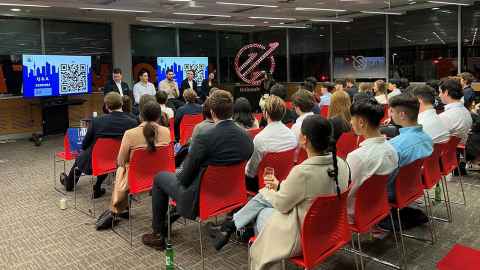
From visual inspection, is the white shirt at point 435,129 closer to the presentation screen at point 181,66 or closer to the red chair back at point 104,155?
the red chair back at point 104,155

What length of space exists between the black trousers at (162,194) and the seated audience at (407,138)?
5.35 feet

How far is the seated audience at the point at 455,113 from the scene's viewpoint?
452 centimetres

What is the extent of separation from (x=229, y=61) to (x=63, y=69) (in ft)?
22.6

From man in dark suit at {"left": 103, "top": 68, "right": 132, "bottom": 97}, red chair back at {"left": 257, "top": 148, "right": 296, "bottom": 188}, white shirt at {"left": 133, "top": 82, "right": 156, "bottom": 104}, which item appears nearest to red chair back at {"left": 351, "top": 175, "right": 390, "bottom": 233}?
red chair back at {"left": 257, "top": 148, "right": 296, "bottom": 188}

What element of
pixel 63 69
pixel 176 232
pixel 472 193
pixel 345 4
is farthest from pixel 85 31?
pixel 472 193

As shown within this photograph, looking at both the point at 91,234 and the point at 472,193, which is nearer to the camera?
the point at 91,234

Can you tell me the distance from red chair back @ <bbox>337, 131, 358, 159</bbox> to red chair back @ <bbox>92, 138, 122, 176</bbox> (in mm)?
2240

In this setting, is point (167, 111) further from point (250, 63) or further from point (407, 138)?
point (250, 63)

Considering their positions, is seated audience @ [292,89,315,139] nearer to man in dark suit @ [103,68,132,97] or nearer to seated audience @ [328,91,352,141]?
seated audience @ [328,91,352,141]

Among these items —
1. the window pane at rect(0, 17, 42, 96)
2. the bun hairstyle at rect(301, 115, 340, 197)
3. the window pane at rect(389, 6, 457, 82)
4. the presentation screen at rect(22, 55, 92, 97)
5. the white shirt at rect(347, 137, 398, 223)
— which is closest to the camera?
the bun hairstyle at rect(301, 115, 340, 197)

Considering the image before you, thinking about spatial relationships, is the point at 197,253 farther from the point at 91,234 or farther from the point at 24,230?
the point at 24,230

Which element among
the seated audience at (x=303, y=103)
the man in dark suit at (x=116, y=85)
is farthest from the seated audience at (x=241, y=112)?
the man in dark suit at (x=116, y=85)

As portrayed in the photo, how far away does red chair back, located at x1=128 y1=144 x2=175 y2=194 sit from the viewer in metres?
3.51

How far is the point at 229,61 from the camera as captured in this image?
606 inches
